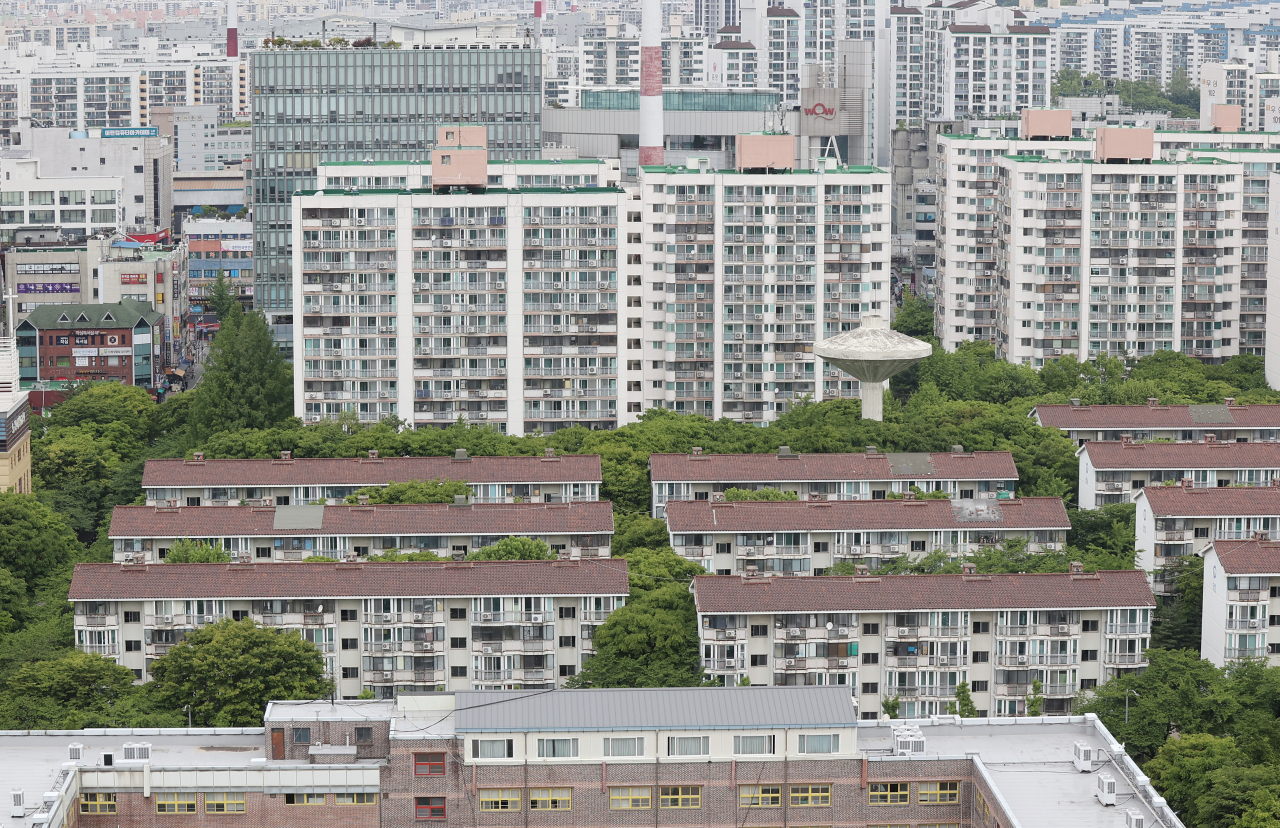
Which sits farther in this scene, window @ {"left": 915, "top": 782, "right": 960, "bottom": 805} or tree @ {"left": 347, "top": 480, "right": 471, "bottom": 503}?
tree @ {"left": 347, "top": 480, "right": 471, "bottom": 503}

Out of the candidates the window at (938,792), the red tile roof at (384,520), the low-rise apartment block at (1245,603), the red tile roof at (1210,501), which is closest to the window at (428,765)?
the window at (938,792)

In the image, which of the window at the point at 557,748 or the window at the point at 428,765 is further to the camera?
the window at the point at 557,748

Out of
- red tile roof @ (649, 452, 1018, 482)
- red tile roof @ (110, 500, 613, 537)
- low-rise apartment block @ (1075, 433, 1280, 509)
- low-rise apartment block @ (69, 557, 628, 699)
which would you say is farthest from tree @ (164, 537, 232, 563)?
low-rise apartment block @ (1075, 433, 1280, 509)

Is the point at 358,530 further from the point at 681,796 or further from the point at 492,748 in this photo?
the point at 681,796

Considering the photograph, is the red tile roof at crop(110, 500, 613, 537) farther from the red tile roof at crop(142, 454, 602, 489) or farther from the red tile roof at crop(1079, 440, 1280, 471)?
the red tile roof at crop(1079, 440, 1280, 471)

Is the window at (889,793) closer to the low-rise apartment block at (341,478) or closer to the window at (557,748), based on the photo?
the window at (557,748)

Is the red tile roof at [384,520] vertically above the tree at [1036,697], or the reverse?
the red tile roof at [384,520]

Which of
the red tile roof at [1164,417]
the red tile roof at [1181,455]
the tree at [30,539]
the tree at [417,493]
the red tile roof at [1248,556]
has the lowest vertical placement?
the tree at [30,539]
